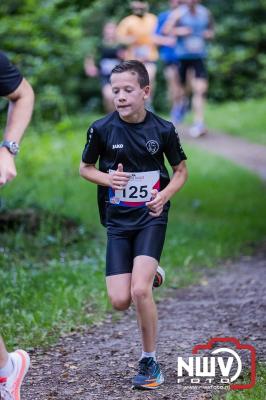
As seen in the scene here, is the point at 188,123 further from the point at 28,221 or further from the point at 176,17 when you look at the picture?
the point at 28,221

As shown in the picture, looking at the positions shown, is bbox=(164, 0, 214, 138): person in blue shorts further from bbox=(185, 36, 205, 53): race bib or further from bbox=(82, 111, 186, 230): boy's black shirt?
bbox=(82, 111, 186, 230): boy's black shirt

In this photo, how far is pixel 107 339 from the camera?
623 cm

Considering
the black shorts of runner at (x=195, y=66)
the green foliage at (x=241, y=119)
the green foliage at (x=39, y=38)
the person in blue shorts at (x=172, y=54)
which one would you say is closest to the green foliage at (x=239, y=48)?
the green foliage at (x=241, y=119)

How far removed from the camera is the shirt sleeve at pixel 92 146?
5172 millimetres

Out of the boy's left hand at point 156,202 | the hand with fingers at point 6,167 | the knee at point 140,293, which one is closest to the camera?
the hand with fingers at point 6,167

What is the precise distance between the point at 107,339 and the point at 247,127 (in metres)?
13.7

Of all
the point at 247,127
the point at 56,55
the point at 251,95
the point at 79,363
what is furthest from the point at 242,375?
the point at 251,95

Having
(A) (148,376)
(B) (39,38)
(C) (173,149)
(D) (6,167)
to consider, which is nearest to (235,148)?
(B) (39,38)

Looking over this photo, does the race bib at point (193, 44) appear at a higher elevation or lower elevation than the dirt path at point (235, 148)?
higher

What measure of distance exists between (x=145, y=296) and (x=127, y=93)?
3.79 feet

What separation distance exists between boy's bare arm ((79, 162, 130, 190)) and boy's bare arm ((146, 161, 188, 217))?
0.19 meters

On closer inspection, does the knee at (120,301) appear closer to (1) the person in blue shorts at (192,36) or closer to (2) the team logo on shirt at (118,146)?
(2) the team logo on shirt at (118,146)

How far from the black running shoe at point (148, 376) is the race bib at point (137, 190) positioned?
89cm

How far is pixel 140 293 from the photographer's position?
4.89 metres
